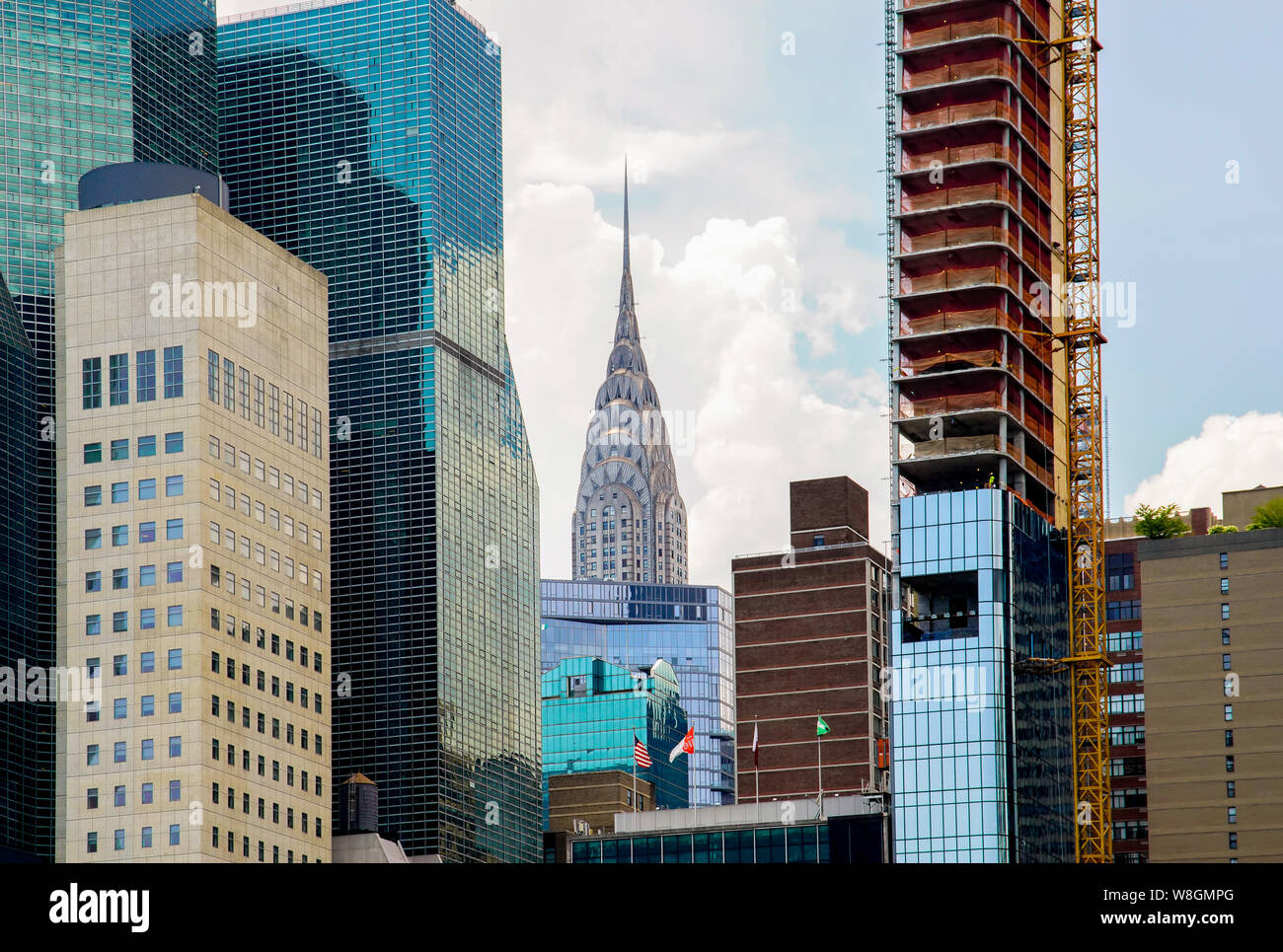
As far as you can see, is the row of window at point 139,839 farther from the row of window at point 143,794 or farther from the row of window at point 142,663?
the row of window at point 142,663

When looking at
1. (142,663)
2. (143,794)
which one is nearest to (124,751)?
(143,794)

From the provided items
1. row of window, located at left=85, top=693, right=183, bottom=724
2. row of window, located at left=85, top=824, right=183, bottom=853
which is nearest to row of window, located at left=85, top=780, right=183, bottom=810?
row of window, located at left=85, top=824, right=183, bottom=853

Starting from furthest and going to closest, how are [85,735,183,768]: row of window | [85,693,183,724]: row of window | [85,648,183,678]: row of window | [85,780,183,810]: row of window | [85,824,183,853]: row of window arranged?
[85,648,183,678]: row of window, [85,693,183,724]: row of window, [85,735,183,768]: row of window, [85,780,183,810]: row of window, [85,824,183,853]: row of window

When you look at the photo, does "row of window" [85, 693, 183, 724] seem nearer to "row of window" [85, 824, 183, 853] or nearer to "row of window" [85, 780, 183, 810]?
"row of window" [85, 780, 183, 810]

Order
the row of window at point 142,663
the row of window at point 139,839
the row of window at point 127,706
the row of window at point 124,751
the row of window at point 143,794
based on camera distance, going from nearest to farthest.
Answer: the row of window at point 139,839 < the row of window at point 143,794 < the row of window at point 124,751 < the row of window at point 127,706 < the row of window at point 142,663

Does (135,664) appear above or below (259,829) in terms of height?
above

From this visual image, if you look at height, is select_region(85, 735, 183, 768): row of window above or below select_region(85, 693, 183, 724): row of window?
below

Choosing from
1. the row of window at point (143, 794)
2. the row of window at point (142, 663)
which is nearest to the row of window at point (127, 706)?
the row of window at point (142, 663)

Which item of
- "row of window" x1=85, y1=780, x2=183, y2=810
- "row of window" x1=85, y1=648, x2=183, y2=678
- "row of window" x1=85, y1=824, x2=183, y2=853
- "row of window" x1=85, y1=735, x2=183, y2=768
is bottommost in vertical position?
"row of window" x1=85, y1=824, x2=183, y2=853
